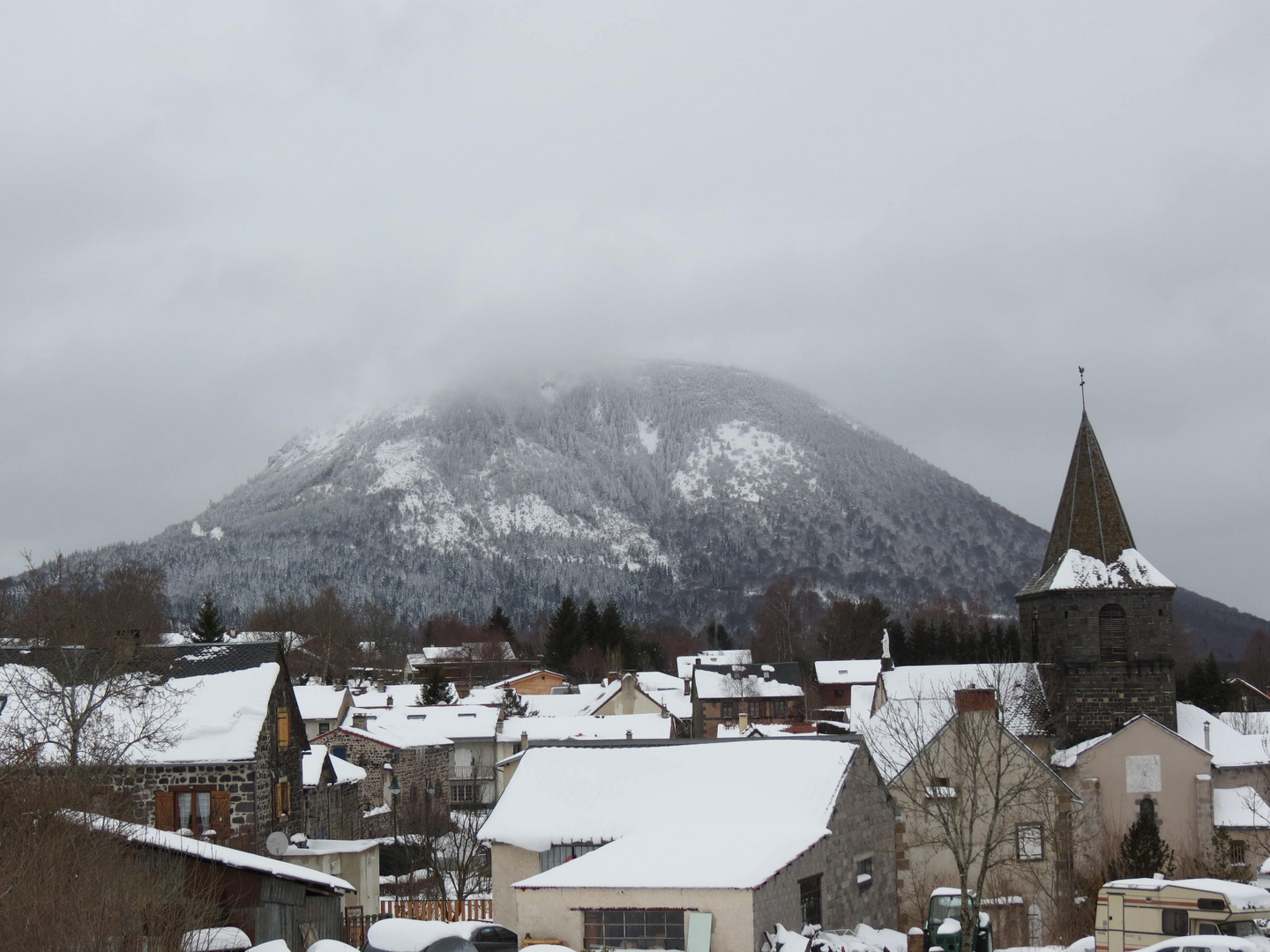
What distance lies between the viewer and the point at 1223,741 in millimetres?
57688

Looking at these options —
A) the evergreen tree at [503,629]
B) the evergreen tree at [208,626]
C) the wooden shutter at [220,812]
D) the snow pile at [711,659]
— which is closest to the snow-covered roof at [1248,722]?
the wooden shutter at [220,812]

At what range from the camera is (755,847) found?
1087 inches

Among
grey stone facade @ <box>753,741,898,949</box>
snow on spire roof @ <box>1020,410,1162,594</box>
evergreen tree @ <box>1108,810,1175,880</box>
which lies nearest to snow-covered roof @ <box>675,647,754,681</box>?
snow on spire roof @ <box>1020,410,1162,594</box>

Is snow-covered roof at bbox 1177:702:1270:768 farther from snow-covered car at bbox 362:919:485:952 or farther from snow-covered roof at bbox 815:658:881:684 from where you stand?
snow-covered roof at bbox 815:658:881:684

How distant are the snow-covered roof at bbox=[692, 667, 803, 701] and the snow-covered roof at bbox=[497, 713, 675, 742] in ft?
56.8

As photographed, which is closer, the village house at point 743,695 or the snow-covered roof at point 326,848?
the snow-covered roof at point 326,848

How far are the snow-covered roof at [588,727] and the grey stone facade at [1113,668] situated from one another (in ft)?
73.7

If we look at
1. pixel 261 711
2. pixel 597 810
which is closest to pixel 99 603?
pixel 261 711

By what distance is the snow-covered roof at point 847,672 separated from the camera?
110 metres

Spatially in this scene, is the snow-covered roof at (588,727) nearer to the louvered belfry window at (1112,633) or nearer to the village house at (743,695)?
the village house at (743,695)

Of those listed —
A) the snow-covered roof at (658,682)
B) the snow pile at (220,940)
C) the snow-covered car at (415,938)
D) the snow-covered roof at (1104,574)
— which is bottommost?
the snow-covered roof at (658,682)

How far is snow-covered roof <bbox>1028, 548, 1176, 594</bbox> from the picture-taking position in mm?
57938

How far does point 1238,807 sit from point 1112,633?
8.92 metres

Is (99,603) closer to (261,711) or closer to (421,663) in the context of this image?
(261,711)
